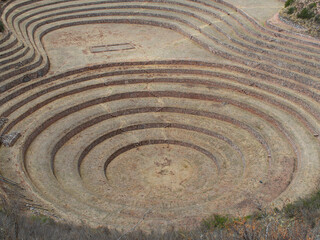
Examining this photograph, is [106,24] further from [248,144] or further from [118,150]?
[248,144]

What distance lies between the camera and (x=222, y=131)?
1833cm

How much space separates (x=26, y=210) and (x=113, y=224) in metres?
2.86

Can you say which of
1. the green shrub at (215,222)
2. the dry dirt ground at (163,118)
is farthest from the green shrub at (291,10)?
the green shrub at (215,222)

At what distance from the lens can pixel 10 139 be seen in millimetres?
16203

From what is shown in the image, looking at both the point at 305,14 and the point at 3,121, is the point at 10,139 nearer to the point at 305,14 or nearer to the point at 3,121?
the point at 3,121

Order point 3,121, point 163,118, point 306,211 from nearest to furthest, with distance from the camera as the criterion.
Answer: point 306,211
point 3,121
point 163,118

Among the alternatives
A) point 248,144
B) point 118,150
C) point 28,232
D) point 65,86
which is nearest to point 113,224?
point 28,232

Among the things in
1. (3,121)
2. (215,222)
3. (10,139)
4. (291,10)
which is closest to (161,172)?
(215,222)

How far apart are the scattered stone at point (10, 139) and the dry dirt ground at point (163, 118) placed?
5 centimetres

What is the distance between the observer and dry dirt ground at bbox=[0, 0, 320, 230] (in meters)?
13.8

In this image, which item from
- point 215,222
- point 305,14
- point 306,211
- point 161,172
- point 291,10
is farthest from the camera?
point 291,10

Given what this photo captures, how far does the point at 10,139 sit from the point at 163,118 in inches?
312

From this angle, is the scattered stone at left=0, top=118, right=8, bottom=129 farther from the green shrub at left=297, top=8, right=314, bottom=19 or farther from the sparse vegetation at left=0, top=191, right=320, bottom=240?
the green shrub at left=297, top=8, right=314, bottom=19

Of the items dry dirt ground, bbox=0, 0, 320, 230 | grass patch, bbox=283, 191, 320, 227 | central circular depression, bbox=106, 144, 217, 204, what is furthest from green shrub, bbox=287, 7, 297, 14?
grass patch, bbox=283, 191, 320, 227
